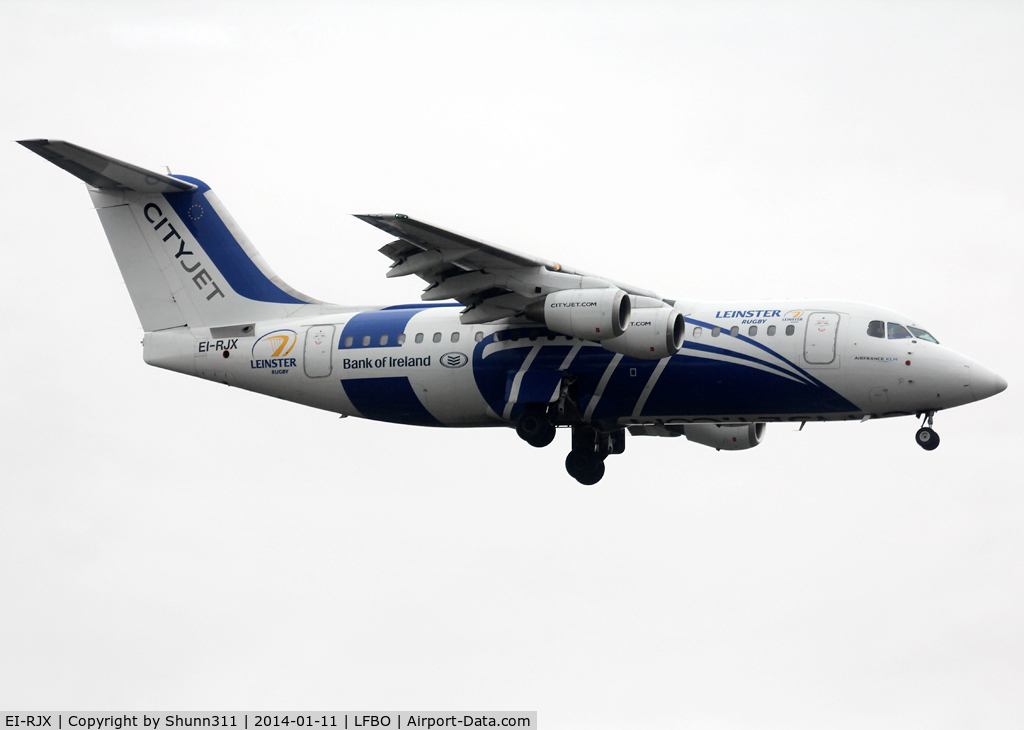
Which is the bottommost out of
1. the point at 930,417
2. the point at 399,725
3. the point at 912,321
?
the point at 399,725

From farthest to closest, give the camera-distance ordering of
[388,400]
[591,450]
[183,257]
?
[183,257] < [591,450] < [388,400]

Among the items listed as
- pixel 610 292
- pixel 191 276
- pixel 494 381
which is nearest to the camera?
pixel 610 292

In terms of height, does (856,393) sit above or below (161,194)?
below

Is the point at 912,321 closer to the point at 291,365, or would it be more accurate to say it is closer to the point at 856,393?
the point at 856,393

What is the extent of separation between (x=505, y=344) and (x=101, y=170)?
6853 mm

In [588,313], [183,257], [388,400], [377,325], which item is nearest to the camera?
[588,313]

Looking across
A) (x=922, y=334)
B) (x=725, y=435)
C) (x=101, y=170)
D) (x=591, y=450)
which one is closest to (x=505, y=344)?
(x=591, y=450)

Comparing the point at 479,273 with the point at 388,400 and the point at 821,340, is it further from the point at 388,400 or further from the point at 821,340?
the point at 821,340

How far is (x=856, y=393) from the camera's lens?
19234 mm

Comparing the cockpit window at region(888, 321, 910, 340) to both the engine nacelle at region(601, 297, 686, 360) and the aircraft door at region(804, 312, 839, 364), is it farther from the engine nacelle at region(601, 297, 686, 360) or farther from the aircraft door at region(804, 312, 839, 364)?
the engine nacelle at region(601, 297, 686, 360)

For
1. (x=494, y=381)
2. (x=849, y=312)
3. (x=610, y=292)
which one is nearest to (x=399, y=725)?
(x=494, y=381)

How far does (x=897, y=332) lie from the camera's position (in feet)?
63.4

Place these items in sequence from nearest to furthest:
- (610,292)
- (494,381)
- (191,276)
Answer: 1. (610,292)
2. (494,381)
3. (191,276)

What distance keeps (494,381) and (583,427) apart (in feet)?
5.44
